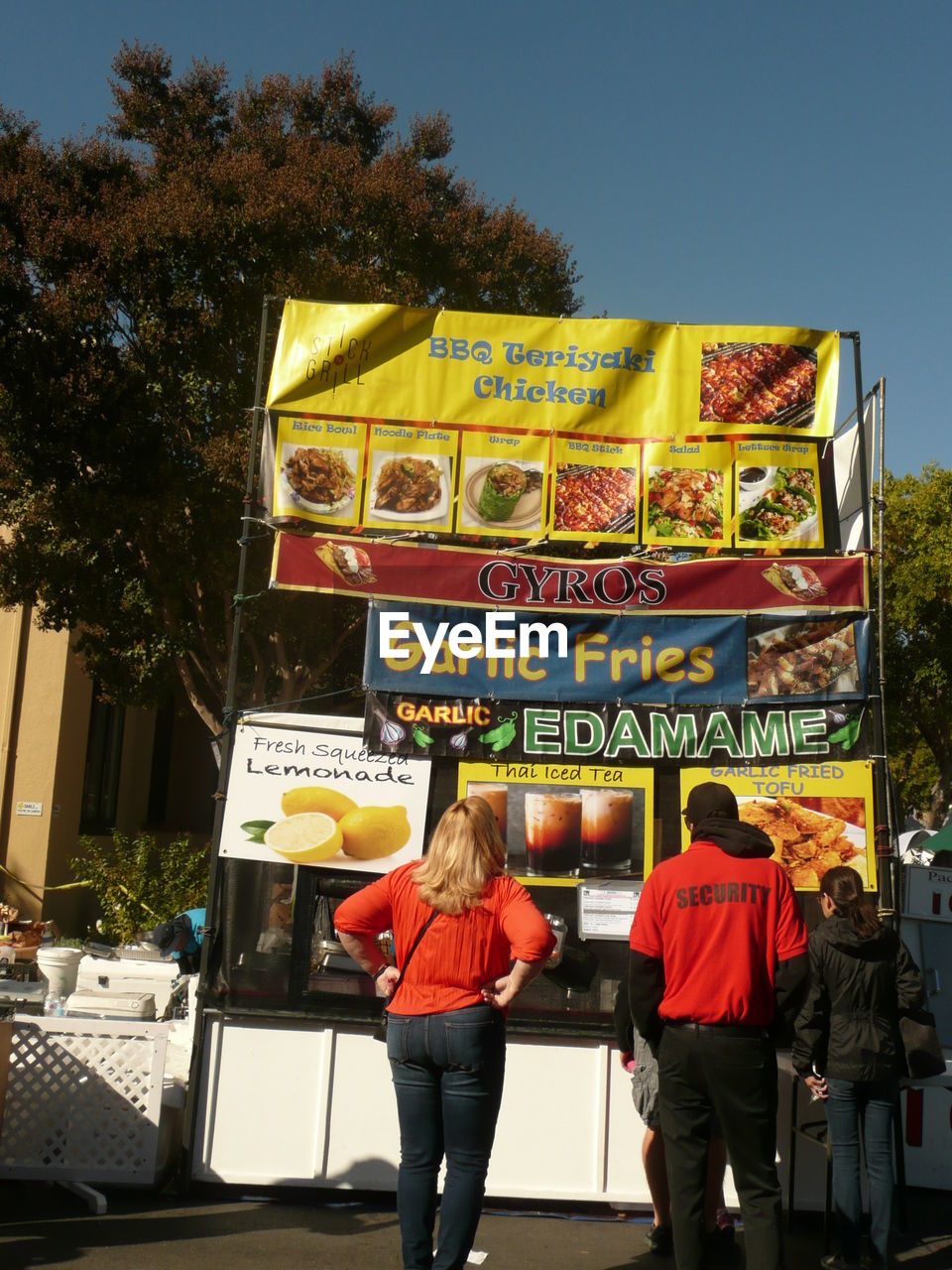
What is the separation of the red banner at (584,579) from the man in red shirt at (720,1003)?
2.21 meters

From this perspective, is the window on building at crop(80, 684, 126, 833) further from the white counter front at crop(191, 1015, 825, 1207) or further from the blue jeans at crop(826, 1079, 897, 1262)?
the blue jeans at crop(826, 1079, 897, 1262)

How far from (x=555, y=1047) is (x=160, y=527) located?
806 centimetres

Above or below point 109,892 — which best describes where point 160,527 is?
above

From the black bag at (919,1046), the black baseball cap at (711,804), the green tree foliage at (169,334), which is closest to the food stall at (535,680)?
the black bag at (919,1046)

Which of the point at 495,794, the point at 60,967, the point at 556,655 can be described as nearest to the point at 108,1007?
the point at 495,794

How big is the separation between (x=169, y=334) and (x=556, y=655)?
24.6 feet

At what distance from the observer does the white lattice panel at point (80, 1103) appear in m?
5.65

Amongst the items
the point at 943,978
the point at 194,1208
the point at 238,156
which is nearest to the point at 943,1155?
the point at 943,978

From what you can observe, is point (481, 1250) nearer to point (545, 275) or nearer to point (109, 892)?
point (109, 892)

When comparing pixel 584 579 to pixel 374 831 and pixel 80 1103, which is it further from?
pixel 80 1103

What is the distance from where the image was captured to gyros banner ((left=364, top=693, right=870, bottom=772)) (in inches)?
239

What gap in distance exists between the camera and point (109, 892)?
45.9 feet

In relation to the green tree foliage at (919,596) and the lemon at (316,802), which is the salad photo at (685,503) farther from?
the green tree foliage at (919,596)

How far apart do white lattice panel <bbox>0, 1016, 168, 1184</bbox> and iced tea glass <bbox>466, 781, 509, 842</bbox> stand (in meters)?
1.98
